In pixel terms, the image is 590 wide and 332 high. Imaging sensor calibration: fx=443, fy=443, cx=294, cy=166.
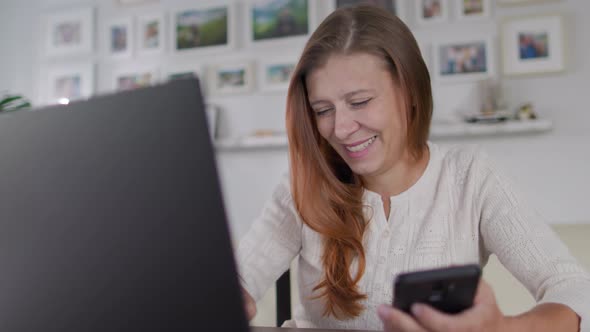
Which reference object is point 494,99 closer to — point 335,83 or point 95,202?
point 335,83

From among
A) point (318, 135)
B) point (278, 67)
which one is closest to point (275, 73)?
point (278, 67)

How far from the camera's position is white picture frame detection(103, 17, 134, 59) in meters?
3.25

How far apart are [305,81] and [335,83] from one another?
114 millimetres

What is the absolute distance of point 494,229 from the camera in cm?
97

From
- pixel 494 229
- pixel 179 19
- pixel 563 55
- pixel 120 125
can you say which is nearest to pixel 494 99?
pixel 563 55

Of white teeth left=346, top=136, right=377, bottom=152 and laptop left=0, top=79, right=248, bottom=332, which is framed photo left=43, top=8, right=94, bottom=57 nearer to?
white teeth left=346, top=136, right=377, bottom=152

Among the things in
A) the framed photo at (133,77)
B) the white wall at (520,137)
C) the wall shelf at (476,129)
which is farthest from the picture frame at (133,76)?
the wall shelf at (476,129)

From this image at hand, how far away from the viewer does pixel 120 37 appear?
3.28m

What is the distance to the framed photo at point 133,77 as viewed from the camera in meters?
3.20

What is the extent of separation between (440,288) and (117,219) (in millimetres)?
321

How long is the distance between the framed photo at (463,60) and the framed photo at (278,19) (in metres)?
0.83

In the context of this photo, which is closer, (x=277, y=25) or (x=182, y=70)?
(x=277, y=25)

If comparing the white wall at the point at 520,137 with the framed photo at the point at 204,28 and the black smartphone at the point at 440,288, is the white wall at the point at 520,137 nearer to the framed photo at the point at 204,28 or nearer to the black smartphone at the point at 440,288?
the framed photo at the point at 204,28

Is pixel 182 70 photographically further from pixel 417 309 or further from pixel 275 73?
pixel 417 309
